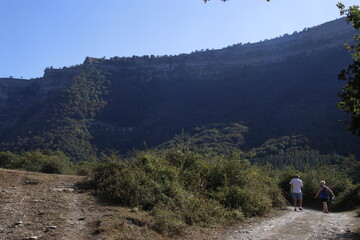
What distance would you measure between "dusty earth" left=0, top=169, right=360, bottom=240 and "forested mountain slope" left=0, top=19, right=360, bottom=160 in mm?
39626

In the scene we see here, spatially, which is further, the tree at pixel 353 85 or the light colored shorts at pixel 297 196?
the light colored shorts at pixel 297 196

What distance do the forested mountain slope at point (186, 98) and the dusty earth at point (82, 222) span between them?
3963cm

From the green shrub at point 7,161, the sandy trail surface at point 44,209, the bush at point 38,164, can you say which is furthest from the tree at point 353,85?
the green shrub at point 7,161

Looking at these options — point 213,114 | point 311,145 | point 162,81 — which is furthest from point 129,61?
point 311,145

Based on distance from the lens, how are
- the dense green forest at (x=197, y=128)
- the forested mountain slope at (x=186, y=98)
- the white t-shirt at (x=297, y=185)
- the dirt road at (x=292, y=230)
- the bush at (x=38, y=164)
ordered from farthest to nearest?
the forested mountain slope at (x=186, y=98) < the bush at (x=38, y=164) < the white t-shirt at (x=297, y=185) < the dense green forest at (x=197, y=128) < the dirt road at (x=292, y=230)

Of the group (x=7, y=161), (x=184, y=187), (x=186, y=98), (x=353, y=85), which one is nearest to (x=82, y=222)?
(x=184, y=187)

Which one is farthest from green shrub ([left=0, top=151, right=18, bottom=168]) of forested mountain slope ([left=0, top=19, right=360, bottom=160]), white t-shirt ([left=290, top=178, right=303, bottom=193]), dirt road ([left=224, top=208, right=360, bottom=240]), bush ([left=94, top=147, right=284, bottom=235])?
forested mountain slope ([left=0, top=19, right=360, bottom=160])

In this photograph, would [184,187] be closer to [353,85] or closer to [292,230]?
[292,230]

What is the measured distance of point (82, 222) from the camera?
23.7ft

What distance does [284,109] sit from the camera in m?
65.6

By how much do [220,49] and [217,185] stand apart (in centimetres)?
9986

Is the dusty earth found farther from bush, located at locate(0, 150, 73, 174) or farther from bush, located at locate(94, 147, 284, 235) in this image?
bush, located at locate(0, 150, 73, 174)

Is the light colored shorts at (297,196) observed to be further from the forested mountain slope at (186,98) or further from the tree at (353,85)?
the forested mountain slope at (186,98)

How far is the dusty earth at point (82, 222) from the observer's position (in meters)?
6.49
